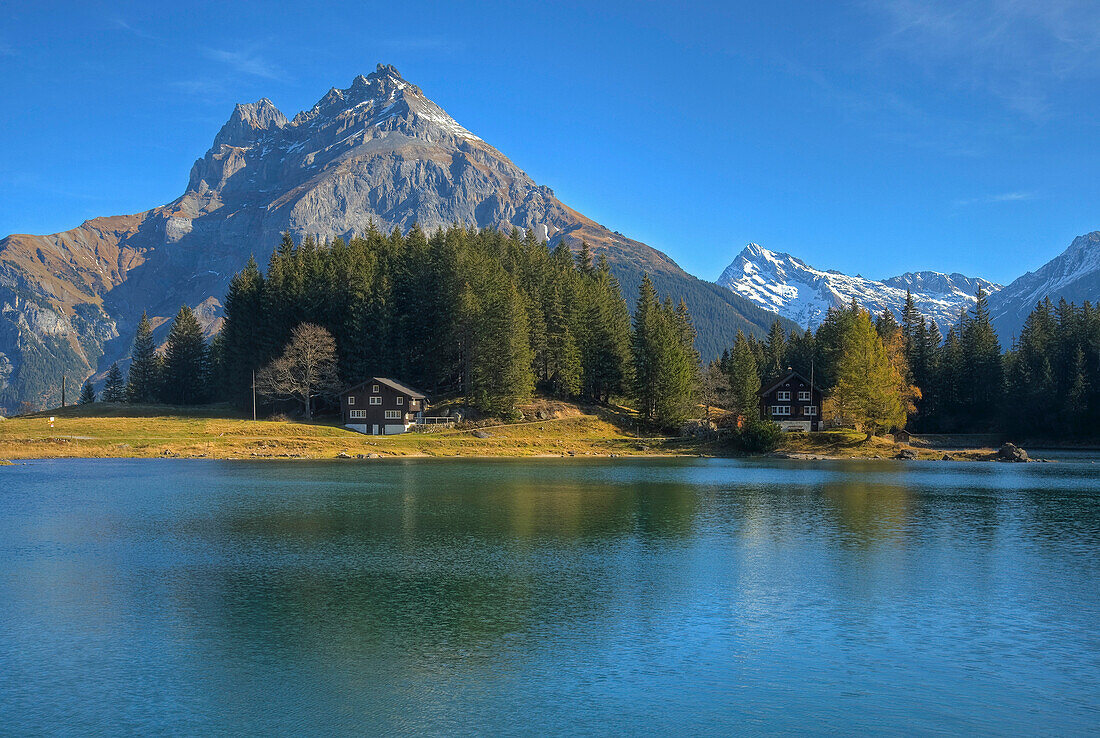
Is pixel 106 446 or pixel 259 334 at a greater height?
pixel 259 334

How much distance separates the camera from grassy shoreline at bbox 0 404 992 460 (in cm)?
9794

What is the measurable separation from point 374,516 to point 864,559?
31.1m

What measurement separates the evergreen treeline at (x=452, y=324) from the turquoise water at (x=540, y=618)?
60.2 metres

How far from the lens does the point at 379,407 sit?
11375cm

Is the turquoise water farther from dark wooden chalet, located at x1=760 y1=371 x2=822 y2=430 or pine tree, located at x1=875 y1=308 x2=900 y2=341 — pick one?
pine tree, located at x1=875 y1=308 x2=900 y2=341

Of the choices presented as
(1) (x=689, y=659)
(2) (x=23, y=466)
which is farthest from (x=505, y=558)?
(2) (x=23, y=466)

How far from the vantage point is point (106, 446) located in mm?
97250

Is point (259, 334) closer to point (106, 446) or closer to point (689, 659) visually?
point (106, 446)

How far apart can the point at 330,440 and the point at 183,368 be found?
58.7 m

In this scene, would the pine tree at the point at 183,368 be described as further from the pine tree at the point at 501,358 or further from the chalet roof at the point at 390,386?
the pine tree at the point at 501,358

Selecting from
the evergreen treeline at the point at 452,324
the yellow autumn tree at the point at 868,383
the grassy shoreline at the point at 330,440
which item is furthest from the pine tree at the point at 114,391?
the yellow autumn tree at the point at 868,383

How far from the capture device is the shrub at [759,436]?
370ft

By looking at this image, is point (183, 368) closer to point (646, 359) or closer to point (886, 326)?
point (646, 359)

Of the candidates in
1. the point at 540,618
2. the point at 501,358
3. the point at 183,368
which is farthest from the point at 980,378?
the point at 183,368
